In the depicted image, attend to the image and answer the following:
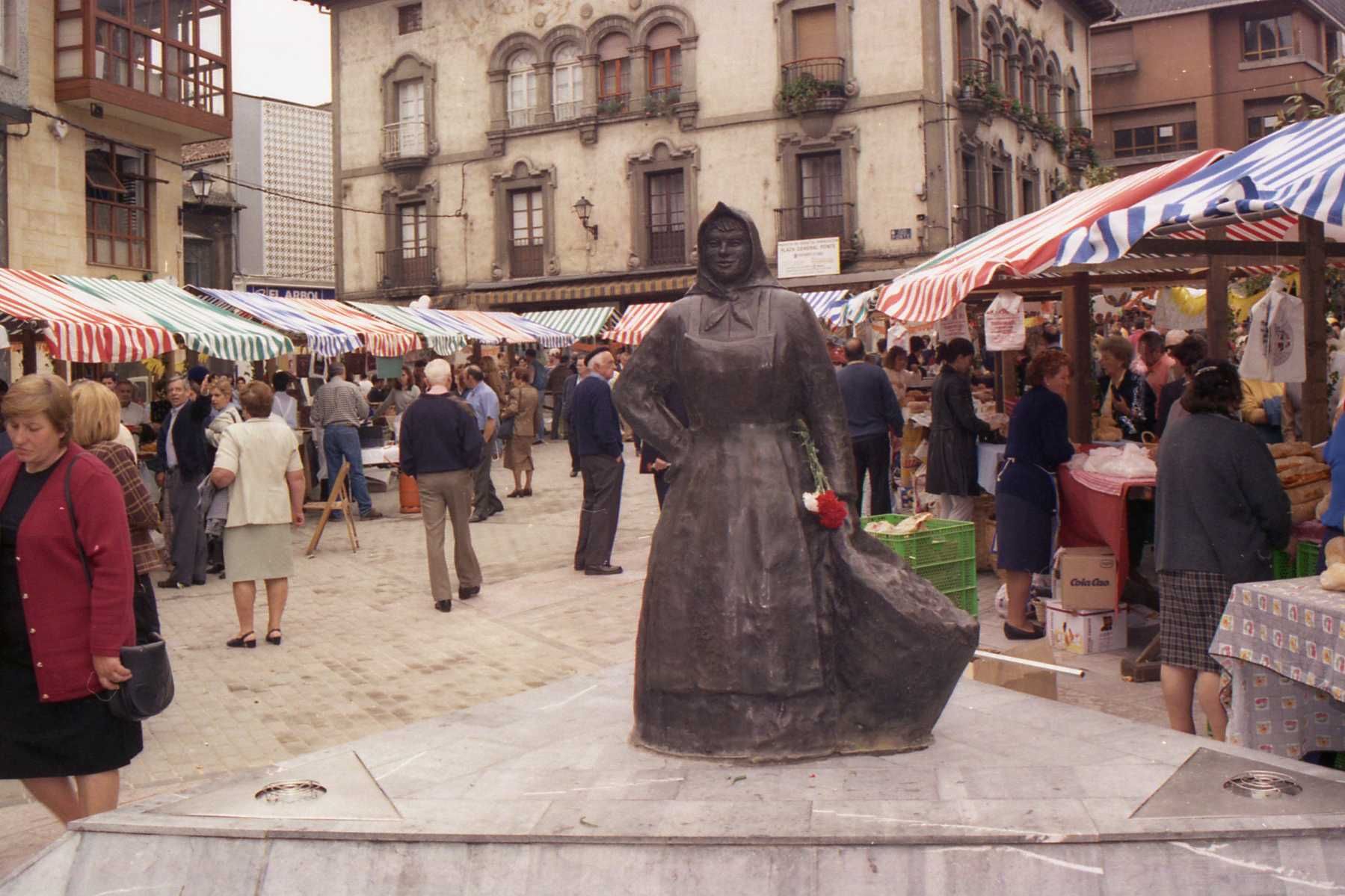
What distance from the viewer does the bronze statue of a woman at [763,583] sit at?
14.8 feet

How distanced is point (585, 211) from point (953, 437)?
2298 centimetres

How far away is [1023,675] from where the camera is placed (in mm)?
5887

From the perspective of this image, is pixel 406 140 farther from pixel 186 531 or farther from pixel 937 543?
pixel 937 543

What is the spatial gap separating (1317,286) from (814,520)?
4.21 m

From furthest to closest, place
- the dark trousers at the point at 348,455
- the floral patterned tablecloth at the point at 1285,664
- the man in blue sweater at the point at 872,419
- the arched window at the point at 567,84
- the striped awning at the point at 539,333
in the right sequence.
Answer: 1. the arched window at the point at 567,84
2. the striped awning at the point at 539,333
3. the dark trousers at the point at 348,455
4. the man in blue sweater at the point at 872,419
5. the floral patterned tablecloth at the point at 1285,664

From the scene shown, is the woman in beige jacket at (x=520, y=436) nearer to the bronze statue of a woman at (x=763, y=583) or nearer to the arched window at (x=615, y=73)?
the bronze statue of a woman at (x=763, y=583)

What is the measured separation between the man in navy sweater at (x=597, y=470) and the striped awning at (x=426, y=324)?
28.2 feet

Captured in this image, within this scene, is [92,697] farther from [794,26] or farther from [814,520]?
[794,26]

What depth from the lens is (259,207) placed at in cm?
3497

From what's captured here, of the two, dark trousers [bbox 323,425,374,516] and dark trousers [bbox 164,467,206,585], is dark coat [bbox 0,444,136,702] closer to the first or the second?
dark trousers [bbox 164,467,206,585]

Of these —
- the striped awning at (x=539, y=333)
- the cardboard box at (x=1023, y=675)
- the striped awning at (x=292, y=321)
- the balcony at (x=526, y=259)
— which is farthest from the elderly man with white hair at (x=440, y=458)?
the balcony at (x=526, y=259)

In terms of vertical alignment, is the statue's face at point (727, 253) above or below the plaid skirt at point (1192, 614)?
above

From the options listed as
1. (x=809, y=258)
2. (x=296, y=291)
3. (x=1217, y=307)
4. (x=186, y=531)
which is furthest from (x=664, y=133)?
(x=1217, y=307)

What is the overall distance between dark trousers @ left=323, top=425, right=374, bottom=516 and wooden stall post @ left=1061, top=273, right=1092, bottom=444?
7.82 m
